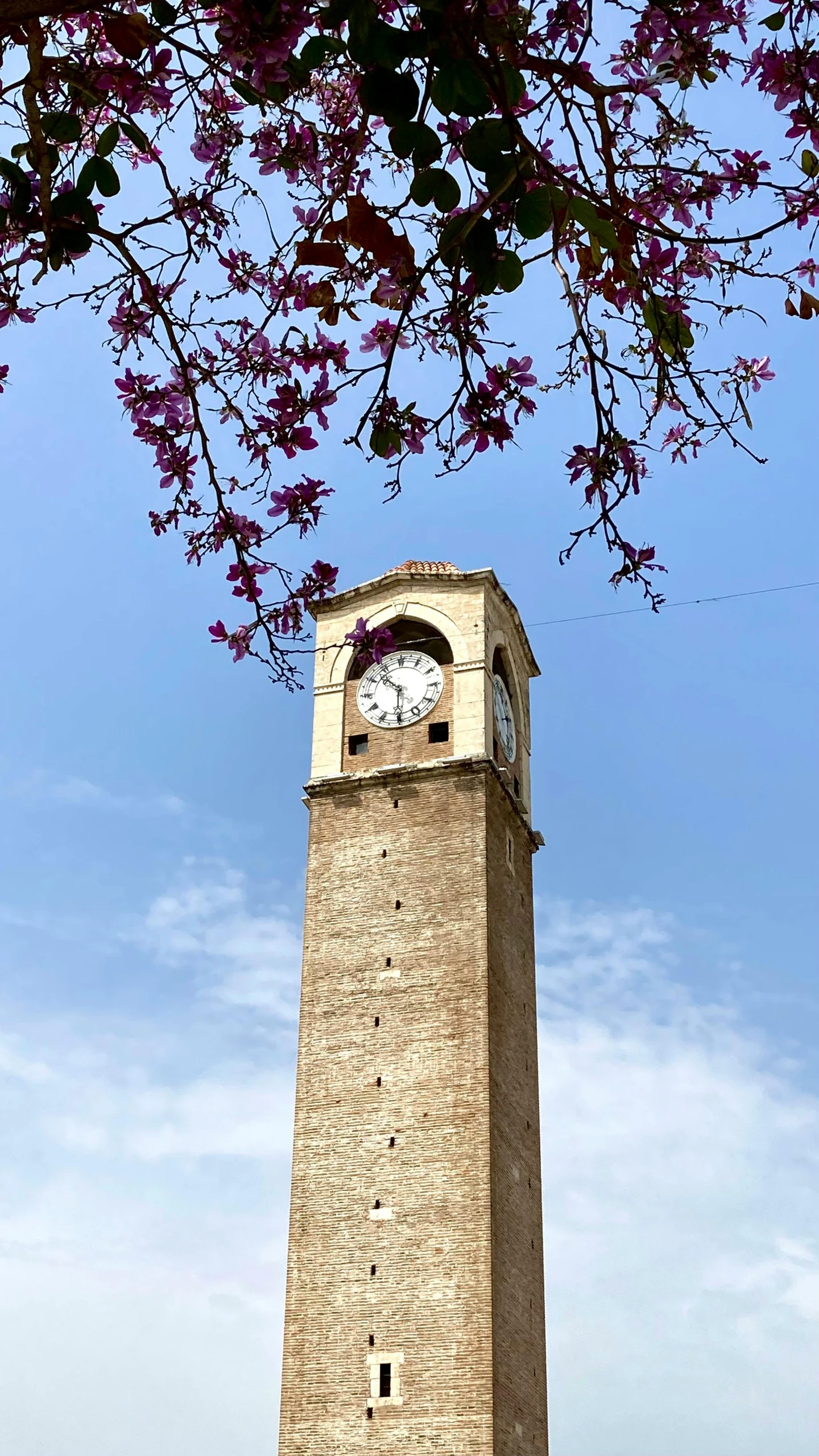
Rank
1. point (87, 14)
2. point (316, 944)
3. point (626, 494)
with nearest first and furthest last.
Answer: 1. point (626, 494)
2. point (87, 14)
3. point (316, 944)

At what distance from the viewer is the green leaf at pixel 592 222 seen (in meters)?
4.17

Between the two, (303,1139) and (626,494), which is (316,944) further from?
(626,494)

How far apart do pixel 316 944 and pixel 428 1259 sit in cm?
519

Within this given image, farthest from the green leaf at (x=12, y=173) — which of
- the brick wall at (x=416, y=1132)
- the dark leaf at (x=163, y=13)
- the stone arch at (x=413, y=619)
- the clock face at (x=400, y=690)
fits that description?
the stone arch at (x=413, y=619)

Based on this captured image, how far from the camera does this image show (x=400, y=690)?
26.3 meters

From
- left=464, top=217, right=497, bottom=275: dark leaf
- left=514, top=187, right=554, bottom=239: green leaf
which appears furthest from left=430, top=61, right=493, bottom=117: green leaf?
left=464, top=217, right=497, bottom=275: dark leaf

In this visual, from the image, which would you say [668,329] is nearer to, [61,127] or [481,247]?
[481,247]

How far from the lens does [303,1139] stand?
2314cm

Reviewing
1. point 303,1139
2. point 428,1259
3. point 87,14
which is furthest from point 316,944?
point 87,14

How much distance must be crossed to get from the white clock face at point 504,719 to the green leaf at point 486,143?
22.2 meters

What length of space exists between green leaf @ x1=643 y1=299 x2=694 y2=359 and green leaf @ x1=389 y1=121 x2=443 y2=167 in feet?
3.31

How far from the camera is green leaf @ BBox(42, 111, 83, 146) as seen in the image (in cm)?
474

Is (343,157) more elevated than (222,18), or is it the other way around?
(343,157)

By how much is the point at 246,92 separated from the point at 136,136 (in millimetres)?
386
